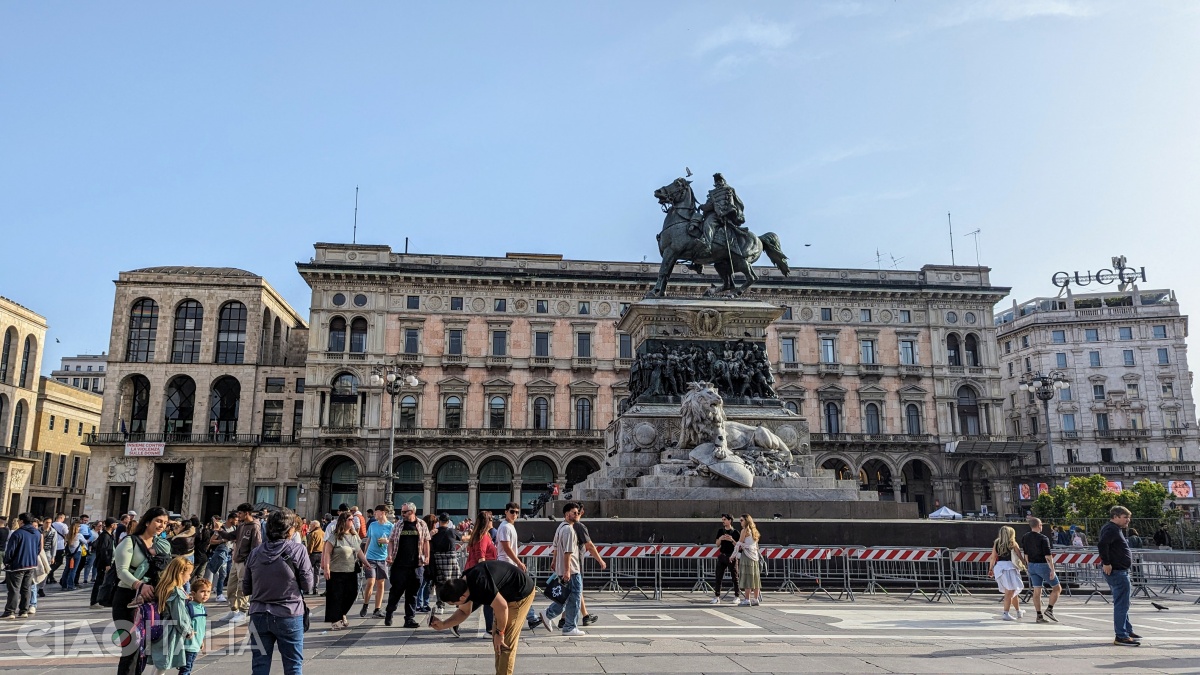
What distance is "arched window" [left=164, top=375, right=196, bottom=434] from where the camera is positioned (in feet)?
178

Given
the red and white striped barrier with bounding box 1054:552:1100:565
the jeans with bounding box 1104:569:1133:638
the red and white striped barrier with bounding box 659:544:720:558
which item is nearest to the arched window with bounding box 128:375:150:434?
the red and white striped barrier with bounding box 659:544:720:558

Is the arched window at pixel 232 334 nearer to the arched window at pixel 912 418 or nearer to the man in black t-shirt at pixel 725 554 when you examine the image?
the arched window at pixel 912 418

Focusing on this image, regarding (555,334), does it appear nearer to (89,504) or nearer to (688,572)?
(89,504)

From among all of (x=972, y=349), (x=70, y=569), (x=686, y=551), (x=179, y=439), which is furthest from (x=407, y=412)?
(x=686, y=551)

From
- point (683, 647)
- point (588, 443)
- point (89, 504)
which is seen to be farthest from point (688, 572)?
point (89, 504)

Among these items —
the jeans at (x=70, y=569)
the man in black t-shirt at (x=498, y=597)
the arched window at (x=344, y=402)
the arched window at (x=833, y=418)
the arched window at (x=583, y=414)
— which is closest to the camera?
the man in black t-shirt at (x=498, y=597)

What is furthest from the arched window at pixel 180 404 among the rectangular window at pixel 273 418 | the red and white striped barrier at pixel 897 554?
the red and white striped barrier at pixel 897 554

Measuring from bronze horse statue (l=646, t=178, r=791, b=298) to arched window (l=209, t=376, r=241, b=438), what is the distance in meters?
41.8

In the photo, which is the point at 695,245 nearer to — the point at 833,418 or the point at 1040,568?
the point at 1040,568

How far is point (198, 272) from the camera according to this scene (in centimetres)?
5581

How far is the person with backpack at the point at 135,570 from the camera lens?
21.2ft

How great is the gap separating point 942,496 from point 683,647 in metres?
50.2

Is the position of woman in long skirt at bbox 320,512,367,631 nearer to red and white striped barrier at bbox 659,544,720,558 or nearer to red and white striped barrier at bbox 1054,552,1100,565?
red and white striped barrier at bbox 659,544,720,558

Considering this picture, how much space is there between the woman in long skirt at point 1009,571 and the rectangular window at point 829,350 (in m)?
44.3
